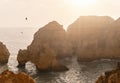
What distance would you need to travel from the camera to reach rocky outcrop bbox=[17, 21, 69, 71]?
239 ft

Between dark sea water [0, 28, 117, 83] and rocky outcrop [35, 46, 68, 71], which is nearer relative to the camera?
dark sea water [0, 28, 117, 83]

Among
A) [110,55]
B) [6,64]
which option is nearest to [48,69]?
[6,64]

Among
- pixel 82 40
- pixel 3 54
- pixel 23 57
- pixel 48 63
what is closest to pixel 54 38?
pixel 82 40

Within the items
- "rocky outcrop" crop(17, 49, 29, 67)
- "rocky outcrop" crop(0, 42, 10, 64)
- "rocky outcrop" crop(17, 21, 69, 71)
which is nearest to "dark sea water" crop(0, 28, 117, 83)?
"rocky outcrop" crop(17, 49, 29, 67)

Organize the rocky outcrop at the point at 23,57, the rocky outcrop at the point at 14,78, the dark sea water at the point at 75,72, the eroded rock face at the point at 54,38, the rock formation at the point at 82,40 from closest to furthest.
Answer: the rocky outcrop at the point at 14,78 < the dark sea water at the point at 75,72 < the rocky outcrop at the point at 23,57 < the rock formation at the point at 82,40 < the eroded rock face at the point at 54,38

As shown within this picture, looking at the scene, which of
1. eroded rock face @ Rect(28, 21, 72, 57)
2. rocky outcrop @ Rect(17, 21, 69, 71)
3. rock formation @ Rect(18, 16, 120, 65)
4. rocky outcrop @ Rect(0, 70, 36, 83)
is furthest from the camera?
eroded rock face @ Rect(28, 21, 72, 57)

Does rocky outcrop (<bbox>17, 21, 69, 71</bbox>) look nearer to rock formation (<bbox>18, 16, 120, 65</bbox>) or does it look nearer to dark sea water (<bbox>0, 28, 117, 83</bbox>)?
rock formation (<bbox>18, 16, 120, 65</bbox>)

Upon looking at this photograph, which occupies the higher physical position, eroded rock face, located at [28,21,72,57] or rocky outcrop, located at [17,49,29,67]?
eroded rock face, located at [28,21,72,57]

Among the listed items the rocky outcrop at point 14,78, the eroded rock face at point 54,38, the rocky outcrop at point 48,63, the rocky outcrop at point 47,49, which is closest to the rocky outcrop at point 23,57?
the rocky outcrop at point 47,49

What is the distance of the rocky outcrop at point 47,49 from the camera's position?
72.8 metres

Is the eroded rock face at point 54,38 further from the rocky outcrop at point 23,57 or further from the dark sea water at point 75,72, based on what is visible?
the dark sea water at point 75,72

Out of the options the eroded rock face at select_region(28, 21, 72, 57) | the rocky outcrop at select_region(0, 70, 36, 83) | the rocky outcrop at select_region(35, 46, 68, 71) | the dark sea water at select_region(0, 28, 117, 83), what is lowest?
the dark sea water at select_region(0, 28, 117, 83)

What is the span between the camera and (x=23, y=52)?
80000 mm

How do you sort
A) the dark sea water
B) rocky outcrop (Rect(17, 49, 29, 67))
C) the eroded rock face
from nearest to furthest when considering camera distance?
1. the dark sea water
2. rocky outcrop (Rect(17, 49, 29, 67))
3. the eroded rock face
